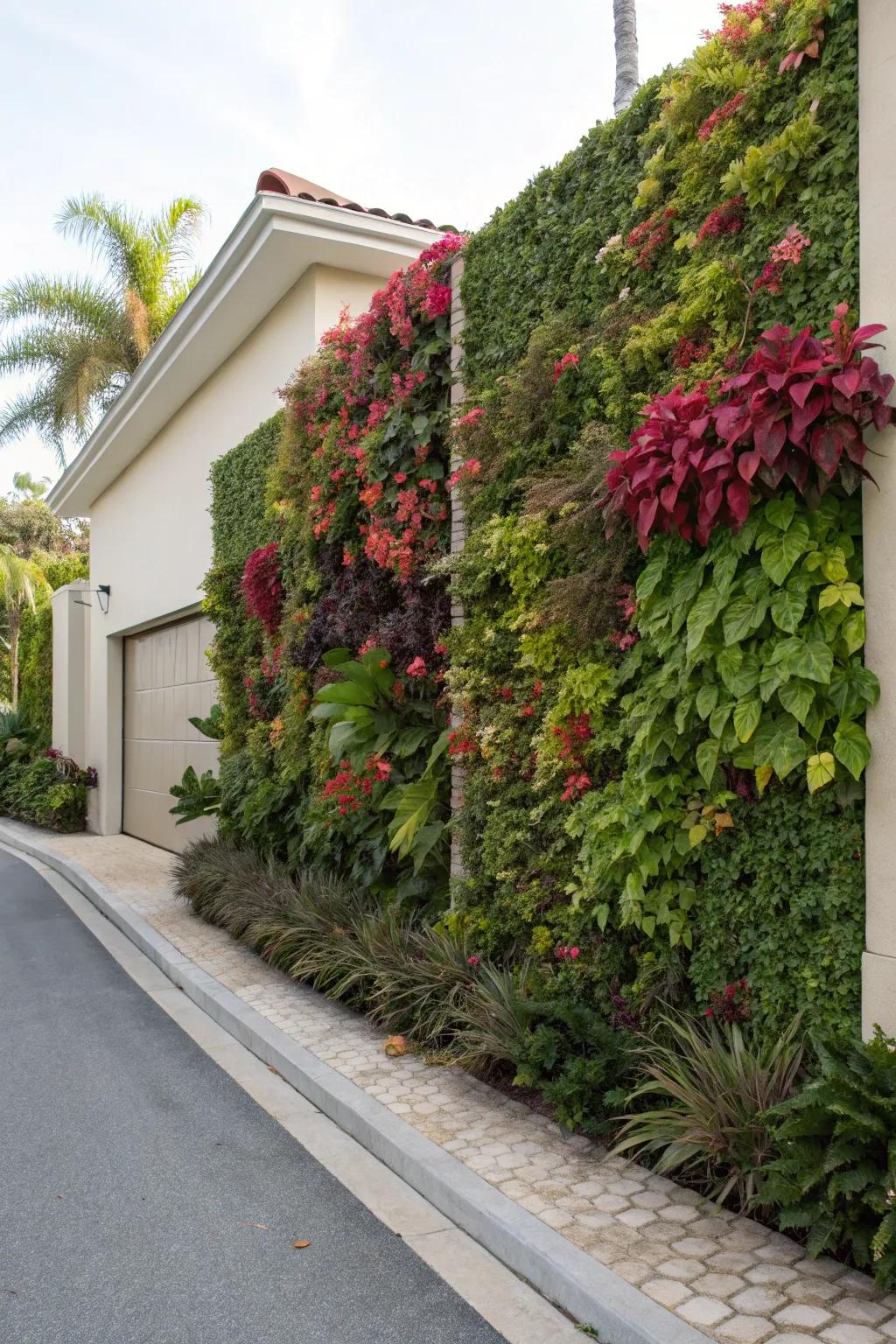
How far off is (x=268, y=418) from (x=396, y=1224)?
26.3 feet

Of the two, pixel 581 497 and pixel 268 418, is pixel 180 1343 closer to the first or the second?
pixel 581 497

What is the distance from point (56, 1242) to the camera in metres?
3.45

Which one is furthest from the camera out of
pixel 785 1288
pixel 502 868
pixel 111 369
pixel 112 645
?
pixel 111 369

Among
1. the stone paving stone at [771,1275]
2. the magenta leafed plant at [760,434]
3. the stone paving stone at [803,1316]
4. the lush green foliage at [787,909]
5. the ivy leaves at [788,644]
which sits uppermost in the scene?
the magenta leafed plant at [760,434]

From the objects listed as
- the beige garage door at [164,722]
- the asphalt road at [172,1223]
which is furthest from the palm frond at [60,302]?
the asphalt road at [172,1223]

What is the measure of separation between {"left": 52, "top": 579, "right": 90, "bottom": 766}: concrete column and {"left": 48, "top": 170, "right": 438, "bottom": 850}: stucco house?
30 mm

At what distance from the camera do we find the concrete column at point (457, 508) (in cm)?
591

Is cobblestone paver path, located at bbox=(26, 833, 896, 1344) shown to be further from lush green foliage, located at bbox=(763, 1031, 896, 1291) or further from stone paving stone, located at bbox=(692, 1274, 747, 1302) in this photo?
lush green foliage, located at bbox=(763, 1031, 896, 1291)

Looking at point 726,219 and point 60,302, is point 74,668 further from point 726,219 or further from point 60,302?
point 726,219

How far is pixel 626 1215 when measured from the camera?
3350 millimetres

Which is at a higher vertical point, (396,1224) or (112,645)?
(112,645)

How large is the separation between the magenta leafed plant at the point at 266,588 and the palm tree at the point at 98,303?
11835 millimetres

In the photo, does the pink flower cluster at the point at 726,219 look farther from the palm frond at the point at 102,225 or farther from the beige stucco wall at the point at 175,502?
the palm frond at the point at 102,225

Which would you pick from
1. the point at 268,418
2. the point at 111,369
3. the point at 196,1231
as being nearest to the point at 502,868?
the point at 196,1231
